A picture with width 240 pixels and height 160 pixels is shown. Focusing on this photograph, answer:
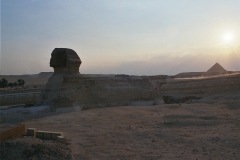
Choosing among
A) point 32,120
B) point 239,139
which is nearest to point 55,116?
point 32,120

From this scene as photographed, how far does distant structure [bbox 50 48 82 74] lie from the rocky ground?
249 cm

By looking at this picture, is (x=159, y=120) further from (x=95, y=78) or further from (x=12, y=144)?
(x=12, y=144)

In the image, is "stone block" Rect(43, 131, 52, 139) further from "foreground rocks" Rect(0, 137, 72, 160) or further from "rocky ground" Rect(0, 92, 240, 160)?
"foreground rocks" Rect(0, 137, 72, 160)

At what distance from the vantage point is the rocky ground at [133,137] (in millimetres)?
4918

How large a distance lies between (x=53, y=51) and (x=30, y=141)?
7.60 metres

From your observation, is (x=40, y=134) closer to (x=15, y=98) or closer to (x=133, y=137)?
(x=133, y=137)

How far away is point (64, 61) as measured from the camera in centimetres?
1193

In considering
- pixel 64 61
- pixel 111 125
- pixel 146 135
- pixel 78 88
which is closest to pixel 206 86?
pixel 78 88

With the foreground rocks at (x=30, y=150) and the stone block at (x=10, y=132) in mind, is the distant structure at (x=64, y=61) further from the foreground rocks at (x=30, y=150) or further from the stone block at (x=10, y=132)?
the foreground rocks at (x=30, y=150)

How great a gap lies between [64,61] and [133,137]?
6677 mm

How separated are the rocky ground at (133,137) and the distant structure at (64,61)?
2.49 metres

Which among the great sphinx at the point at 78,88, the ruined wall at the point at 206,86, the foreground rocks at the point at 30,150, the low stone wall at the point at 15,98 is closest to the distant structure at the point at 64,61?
the great sphinx at the point at 78,88

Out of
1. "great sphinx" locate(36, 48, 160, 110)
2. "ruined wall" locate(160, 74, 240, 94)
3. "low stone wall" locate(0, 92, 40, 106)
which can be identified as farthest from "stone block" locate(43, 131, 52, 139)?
"ruined wall" locate(160, 74, 240, 94)

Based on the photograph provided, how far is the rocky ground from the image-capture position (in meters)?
4.92
